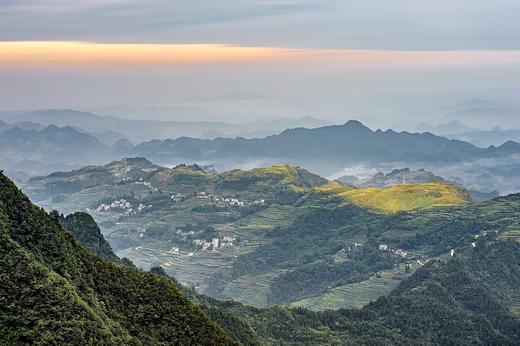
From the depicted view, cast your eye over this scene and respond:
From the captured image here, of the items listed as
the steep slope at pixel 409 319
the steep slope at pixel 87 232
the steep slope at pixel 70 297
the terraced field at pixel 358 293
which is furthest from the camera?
the terraced field at pixel 358 293

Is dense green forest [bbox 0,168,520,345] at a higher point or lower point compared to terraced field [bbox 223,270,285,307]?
higher

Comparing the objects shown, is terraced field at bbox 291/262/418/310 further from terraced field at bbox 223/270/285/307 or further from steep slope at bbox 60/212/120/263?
steep slope at bbox 60/212/120/263

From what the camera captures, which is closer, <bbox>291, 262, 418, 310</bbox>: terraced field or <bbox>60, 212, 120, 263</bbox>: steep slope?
<bbox>60, 212, 120, 263</bbox>: steep slope

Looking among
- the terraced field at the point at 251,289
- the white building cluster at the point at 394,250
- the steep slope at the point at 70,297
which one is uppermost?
the steep slope at the point at 70,297

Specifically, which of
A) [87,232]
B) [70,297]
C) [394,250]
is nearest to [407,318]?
[87,232]

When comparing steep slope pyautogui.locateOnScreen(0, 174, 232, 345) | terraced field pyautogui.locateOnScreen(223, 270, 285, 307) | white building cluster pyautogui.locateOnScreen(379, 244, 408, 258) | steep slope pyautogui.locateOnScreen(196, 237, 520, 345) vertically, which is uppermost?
steep slope pyautogui.locateOnScreen(0, 174, 232, 345)

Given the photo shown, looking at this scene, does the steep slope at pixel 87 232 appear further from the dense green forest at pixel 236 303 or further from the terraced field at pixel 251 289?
the terraced field at pixel 251 289

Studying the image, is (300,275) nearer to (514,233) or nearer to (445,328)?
(514,233)

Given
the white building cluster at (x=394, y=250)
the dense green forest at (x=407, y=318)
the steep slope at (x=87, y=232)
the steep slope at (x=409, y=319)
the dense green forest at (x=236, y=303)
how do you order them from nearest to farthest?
the dense green forest at (x=236, y=303), the dense green forest at (x=407, y=318), the steep slope at (x=409, y=319), the steep slope at (x=87, y=232), the white building cluster at (x=394, y=250)

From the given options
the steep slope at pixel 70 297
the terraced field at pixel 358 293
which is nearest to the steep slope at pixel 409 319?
the terraced field at pixel 358 293

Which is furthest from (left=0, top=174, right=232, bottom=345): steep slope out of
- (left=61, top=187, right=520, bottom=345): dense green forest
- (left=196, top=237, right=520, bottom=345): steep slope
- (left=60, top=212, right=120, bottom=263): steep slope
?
(left=60, top=212, right=120, bottom=263): steep slope
